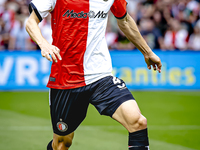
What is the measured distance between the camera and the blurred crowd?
1358cm

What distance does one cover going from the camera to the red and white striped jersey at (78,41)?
12.8 feet

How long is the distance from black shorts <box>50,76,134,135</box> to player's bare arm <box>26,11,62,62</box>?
76 cm

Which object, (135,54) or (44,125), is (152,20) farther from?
(44,125)

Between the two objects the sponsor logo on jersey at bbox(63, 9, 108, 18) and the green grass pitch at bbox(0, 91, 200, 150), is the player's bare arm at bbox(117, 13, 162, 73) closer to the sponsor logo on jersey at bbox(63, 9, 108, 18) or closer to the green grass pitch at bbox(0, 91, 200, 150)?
the sponsor logo on jersey at bbox(63, 9, 108, 18)

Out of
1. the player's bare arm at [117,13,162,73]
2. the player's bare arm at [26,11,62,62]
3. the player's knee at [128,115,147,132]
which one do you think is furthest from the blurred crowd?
the player's knee at [128,115,147,132]

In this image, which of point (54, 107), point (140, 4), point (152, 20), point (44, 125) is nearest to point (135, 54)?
point (152, 20)

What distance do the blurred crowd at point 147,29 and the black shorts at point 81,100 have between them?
935cm

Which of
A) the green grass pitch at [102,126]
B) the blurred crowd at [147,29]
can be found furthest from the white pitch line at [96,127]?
the blurred crowd at [147,29]

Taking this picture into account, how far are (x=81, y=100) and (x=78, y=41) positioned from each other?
66 cm

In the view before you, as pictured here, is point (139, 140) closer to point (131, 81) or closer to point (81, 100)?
point (81, 100)

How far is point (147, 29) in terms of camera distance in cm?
1406

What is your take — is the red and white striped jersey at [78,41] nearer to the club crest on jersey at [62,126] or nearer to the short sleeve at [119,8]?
the short sleeve at [119,8]

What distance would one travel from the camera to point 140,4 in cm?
1598

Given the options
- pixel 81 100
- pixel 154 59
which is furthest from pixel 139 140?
pixel 154 59
